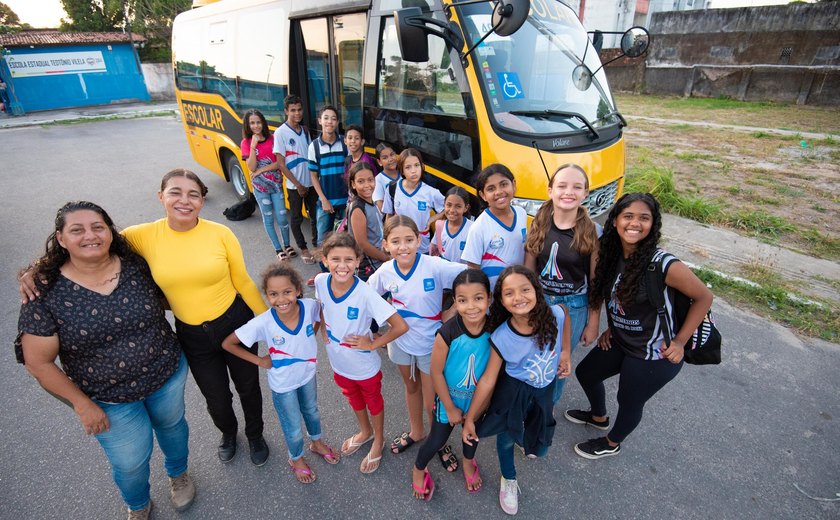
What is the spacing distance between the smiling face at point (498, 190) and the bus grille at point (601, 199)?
1062 mm

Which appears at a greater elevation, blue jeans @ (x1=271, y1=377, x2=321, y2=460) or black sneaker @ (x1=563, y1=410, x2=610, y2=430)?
blue jeans @ (x1=271, y1=377, x2=321, y2=460)

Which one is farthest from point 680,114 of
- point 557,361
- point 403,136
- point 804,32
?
point 557,361

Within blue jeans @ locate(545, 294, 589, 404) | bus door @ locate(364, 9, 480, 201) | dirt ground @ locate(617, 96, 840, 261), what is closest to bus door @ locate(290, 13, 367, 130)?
bus door @ locate(364, 9, 480, 201)

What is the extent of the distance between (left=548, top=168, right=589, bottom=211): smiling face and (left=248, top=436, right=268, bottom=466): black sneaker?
2270 millimetres

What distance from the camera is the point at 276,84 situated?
511cm

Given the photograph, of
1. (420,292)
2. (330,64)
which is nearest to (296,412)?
(420,292)

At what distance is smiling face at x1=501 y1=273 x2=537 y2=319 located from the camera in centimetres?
192

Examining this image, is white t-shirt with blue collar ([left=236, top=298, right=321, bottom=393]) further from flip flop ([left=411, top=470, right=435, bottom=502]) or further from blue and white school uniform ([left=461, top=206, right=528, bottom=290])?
blue and white school uniform ([left=461, top=206, right=528, bottom=290])

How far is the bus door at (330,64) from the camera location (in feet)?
14.1

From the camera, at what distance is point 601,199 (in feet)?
11.4

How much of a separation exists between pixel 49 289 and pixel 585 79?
4126 millimetres

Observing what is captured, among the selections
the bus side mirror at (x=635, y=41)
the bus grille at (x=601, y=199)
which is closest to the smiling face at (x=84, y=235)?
the bus grille at (x=601, y=199)

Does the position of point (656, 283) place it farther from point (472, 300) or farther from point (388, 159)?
point (388, 159)

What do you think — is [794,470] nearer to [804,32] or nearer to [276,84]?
[276,84]
